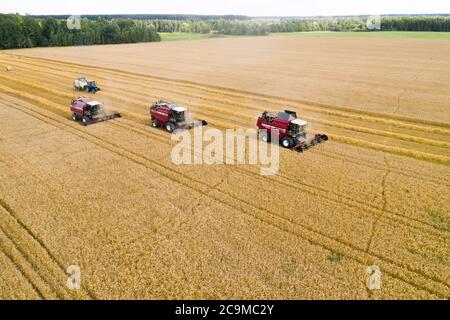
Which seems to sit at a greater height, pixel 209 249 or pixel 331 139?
pixel 331 139

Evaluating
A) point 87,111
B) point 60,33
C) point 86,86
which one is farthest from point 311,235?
point 60,33

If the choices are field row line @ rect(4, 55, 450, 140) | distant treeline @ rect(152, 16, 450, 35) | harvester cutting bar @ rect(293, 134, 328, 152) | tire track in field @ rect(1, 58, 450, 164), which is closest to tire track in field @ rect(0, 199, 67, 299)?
harvester cutting bar @ rect(293, 134, 328, 152)

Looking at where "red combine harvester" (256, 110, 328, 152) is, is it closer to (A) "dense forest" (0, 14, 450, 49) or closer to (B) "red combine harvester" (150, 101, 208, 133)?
(B) "red combine harvester" (150, 101, 208, 133)

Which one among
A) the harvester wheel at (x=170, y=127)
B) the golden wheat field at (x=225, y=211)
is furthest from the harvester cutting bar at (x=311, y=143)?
the harvester wheel at (x=170, y=127)

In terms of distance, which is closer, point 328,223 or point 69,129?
point 328,223
